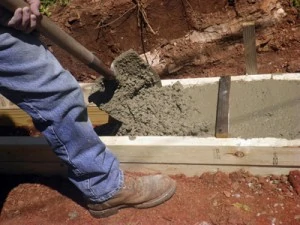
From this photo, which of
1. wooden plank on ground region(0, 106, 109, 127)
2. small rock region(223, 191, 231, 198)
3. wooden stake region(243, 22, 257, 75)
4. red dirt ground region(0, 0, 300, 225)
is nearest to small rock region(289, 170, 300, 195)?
red dirt ground region(0, 0, 300, 225)

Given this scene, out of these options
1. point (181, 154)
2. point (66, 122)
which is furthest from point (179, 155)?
point (66, 122)

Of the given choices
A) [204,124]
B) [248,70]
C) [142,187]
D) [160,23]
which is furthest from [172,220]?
[160,23]

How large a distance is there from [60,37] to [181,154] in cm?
113

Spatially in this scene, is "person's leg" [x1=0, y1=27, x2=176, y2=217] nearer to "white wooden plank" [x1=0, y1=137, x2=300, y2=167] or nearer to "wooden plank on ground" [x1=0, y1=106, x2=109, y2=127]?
"white wooden plank" [x1=0, y1=137, x2=300, y2=167]

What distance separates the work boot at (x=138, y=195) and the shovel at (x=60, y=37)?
0.81 meters

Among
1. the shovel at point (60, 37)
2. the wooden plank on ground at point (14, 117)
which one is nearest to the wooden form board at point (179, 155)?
the shovel at point (60, 37)

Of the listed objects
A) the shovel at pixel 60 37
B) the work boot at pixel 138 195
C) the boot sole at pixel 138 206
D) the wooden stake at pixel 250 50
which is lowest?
the boot sole at pixel 138 206

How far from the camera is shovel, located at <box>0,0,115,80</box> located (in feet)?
6.87

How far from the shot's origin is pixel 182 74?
4.37 meters

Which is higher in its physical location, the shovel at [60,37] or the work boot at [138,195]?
the shovel at [60,37]

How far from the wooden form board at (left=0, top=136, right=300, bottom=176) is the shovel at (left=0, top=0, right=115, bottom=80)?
Result: 1.95 feet

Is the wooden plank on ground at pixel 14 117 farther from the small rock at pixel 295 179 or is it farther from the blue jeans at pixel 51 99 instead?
the small rock at pixel 295 179

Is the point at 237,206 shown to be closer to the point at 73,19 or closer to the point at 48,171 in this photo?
the point at 48,171

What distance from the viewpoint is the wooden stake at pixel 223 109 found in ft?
9.69
